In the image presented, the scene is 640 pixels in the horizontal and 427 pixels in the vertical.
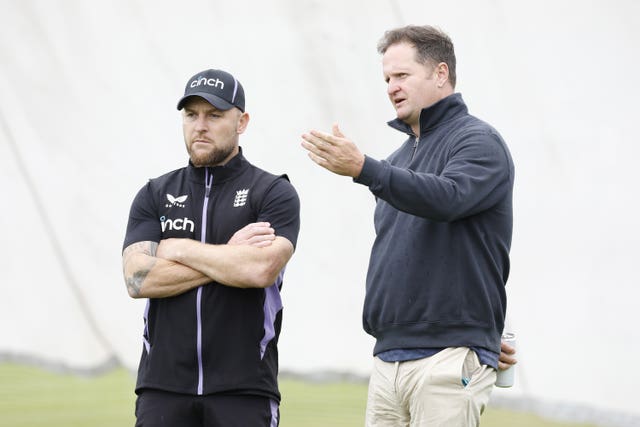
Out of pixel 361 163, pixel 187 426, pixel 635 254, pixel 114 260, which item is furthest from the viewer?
pixel 114 260

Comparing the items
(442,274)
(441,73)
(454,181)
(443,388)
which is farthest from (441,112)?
A: (443,388)

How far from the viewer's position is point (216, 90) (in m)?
2.30

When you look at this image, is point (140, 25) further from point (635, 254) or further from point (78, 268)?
point (635, 254)

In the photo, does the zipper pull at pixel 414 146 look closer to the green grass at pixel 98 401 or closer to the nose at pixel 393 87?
the nose at pixel 393 87

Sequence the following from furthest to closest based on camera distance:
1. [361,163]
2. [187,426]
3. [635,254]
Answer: [635,254] < [187,426] < [361,163]

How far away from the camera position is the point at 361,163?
6.32 feet

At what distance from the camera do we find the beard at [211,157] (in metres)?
2.27

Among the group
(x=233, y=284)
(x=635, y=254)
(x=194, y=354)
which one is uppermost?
(x=635, y=254)

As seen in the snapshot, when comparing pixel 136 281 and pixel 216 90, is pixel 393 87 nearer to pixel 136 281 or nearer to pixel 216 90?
pixel 216 90

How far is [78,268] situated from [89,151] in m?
0.52

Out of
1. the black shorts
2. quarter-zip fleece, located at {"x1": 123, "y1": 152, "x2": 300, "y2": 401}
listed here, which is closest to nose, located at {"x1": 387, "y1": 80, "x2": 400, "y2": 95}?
quarter-zip fleece, located at {"x1": 123, "y1": 152, "x2": 300, "y2": 401}

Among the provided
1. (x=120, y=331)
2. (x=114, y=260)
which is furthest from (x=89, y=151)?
(x=120, y=331)

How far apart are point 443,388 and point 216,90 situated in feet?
2.99

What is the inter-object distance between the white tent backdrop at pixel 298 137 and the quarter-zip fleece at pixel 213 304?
5.44 ft
